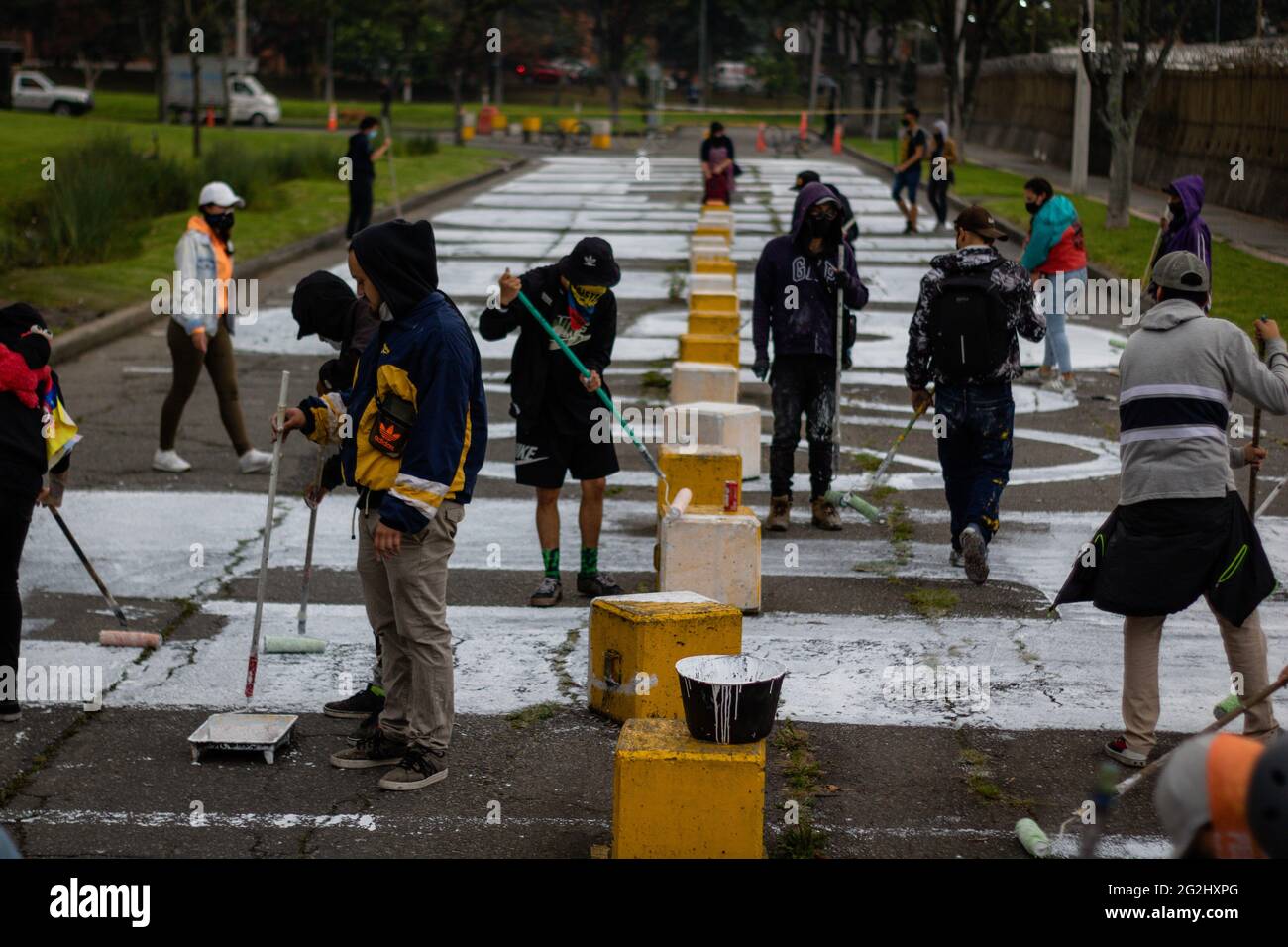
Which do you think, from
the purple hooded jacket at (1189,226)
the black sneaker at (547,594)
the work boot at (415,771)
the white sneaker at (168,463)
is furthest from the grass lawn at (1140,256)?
the work boot at (415,771)

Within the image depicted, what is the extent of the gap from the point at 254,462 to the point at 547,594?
3785 millimetres

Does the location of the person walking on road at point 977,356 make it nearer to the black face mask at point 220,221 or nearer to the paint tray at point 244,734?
the paint tray at point 244,734

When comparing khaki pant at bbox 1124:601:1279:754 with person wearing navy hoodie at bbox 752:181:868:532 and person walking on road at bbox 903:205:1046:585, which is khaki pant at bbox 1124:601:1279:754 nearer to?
person walking on road at bbox 903:205:1046:585

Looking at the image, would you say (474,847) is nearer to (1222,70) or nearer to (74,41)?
(1222,70)

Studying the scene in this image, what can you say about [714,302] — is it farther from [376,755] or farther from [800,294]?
[376,755]

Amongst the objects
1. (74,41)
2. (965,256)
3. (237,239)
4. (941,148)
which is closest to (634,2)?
(74,41)

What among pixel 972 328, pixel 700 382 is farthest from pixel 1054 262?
pixel 972 328

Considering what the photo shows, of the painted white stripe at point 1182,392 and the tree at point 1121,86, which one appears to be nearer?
the painted white stripe at point 1182,392

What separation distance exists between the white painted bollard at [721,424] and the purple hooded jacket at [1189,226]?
10.1 ft

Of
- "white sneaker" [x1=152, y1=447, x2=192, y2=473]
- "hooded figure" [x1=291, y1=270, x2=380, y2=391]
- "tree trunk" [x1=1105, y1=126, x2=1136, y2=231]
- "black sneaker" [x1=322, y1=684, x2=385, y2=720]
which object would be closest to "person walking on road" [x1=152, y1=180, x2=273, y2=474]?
"white sneaker" [x1=152, y1=447, x2=192, y2=473]

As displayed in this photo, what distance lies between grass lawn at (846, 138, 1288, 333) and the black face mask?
9.69 metres

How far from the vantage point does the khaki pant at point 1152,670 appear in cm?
662

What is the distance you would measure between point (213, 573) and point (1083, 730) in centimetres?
486

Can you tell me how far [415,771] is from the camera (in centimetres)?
648
